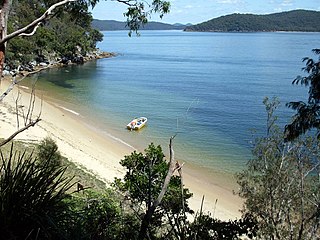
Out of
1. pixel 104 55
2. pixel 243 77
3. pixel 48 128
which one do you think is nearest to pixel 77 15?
pixel 48 128

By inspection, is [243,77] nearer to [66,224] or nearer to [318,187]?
[318,187]

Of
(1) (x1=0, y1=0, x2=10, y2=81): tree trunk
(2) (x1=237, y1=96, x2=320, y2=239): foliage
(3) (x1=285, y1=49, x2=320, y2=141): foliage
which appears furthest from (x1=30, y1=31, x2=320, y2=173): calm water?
(1) (x1=0, y1=0, x2=10, y2=81): tree trunk

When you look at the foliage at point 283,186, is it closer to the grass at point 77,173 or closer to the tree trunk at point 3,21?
the grass at point 77,173

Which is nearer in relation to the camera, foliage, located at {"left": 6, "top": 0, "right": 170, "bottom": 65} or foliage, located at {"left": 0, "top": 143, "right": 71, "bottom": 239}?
foliage, located at {"left": 0, "top": 143, "right": 71, "bottom": 239}

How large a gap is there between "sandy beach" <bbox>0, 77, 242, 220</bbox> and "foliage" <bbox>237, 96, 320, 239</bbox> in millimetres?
4950

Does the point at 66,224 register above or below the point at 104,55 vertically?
above

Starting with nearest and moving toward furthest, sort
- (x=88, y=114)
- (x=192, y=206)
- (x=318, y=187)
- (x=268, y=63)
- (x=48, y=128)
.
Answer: (x=318, y=187)
(x=192, y=206)
(x=48, y=128)
(x=88, y=114)
(x=268, y=63)

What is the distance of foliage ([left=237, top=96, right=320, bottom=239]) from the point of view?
8.52 m

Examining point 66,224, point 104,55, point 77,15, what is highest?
point 77,15

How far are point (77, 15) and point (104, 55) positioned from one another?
78.5m

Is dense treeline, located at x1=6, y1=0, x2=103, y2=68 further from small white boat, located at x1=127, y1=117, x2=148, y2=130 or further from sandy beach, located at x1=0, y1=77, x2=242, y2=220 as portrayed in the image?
small white boat, located at x1=127, y1=117, x2=148, y2=130

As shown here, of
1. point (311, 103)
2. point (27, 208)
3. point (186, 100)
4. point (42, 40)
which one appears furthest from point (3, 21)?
point (42, 40)

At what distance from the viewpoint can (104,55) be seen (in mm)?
84062

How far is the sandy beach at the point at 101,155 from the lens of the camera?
53.2 ft
